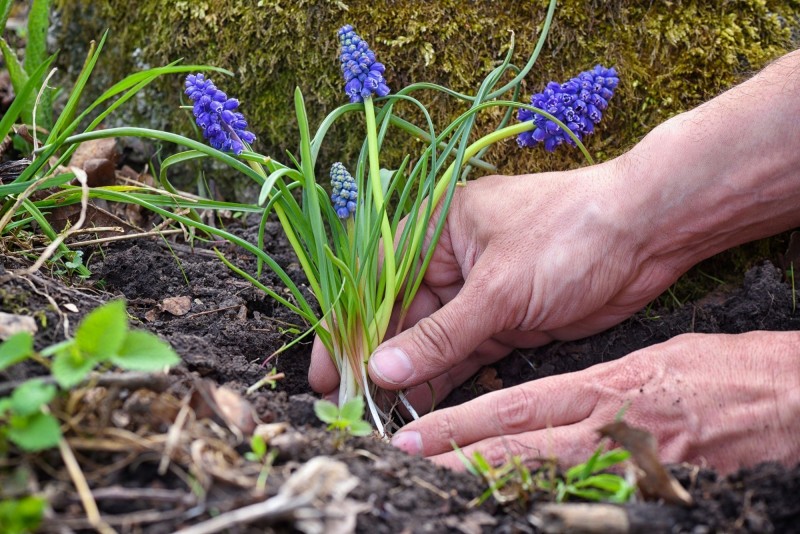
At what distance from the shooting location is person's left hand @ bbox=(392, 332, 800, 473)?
143 cm

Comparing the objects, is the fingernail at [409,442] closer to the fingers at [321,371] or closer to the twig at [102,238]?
the fingers at [321,371]

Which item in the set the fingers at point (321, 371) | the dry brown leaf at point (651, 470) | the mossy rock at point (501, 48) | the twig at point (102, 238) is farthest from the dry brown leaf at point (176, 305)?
the dry brown leaf at point (651, 470)

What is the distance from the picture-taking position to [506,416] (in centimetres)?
153

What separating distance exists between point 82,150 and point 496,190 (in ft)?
4.59

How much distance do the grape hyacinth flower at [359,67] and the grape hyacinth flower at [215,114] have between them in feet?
0.92

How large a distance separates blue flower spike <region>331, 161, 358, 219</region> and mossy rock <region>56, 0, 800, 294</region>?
570mm

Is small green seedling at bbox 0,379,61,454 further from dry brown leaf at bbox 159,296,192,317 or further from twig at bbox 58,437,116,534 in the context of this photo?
dry brown leaf at bbox 159,296,192,317

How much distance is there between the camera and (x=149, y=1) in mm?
2451

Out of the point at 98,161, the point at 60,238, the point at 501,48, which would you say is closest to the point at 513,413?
the point at 60,238

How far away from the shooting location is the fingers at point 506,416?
153 centimetres

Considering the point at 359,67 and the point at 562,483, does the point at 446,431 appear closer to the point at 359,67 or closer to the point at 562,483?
the point at 562,483

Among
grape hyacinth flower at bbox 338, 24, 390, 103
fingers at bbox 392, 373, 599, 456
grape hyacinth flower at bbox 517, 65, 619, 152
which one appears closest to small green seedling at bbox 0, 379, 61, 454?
fingers at bbox 392, 373, 599, 456

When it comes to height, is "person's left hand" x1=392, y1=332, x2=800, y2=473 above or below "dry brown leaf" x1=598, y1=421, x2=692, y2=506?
below

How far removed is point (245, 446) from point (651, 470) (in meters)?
0.58
